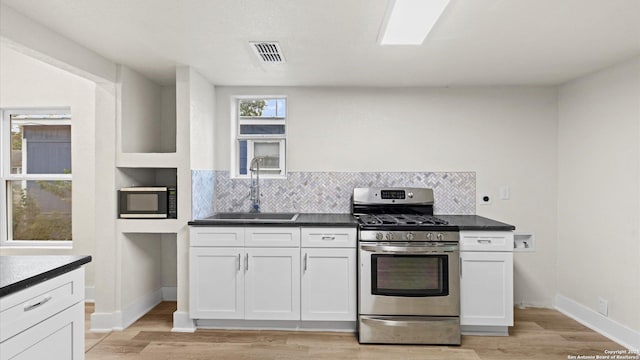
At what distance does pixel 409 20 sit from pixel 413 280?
1.96 meters

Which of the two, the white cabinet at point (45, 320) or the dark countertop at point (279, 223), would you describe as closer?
the white cabinet at point (45, 320)

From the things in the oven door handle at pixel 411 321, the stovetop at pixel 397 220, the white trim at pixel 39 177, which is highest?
the white trim at pixel 39 177

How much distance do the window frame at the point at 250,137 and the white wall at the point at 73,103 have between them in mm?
1400

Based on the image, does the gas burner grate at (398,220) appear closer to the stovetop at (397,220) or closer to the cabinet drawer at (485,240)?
the stovetop at (397,220)

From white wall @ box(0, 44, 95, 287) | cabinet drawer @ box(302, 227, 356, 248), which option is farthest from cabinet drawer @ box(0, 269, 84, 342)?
white wall @ box(0, 44, 95, 287)

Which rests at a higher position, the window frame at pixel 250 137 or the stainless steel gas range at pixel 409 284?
the window frame at pixel 250 137

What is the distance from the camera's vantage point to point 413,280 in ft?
10.1

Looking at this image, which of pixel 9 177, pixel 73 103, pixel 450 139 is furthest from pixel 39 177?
pixel 450 139

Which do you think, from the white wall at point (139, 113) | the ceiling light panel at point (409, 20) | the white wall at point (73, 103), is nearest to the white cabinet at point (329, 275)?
the ceiling light panel at point (409, 20)

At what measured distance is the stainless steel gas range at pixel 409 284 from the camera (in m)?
3.04

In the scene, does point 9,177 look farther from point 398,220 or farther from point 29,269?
point 398,220

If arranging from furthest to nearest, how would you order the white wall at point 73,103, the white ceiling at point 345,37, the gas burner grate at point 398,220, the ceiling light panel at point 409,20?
the white wall at point 73,103, the gas burner grate at point 398,220, the white ceiling at point 345,37, the ceiling light panel at point 409,20

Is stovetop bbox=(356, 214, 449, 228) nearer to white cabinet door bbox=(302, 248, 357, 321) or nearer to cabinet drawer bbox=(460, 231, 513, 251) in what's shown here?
cabinet drawer bbox=(460, 231, 513, 251)

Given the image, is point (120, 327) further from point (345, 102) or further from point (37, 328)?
point (345, 102)
